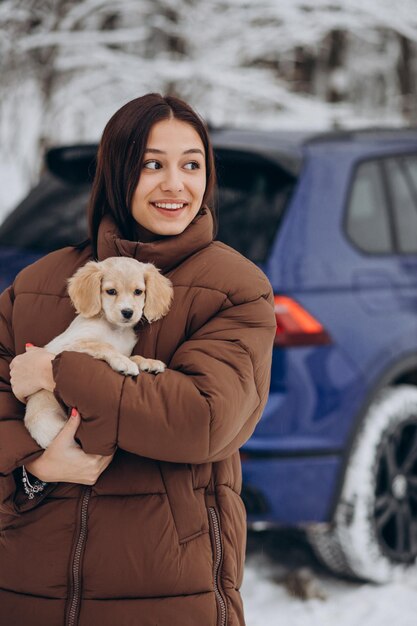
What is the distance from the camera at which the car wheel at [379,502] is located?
A: 3.69m

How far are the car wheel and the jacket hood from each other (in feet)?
6.17

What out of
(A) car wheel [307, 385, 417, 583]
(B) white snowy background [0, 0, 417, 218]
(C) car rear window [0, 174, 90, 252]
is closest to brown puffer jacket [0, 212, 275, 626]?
(A) car wheel [307, 385, 417, 583]

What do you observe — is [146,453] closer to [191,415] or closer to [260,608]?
[191,415]

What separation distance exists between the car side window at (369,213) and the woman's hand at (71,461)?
2.21m

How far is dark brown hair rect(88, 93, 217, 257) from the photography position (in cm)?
202

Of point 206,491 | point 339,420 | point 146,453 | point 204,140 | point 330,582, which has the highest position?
point 204,140

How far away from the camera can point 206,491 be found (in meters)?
1.96

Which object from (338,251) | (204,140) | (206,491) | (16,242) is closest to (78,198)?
(16,242)

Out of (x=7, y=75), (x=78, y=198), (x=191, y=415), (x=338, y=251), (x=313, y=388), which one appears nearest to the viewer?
(x=191, y=415)

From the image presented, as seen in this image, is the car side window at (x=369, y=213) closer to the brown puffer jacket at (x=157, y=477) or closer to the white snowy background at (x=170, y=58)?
the white snowy background at (x=170, y=58)

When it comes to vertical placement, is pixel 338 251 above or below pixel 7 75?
below

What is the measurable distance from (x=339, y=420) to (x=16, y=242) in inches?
64.0

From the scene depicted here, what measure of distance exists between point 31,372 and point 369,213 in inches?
94.8

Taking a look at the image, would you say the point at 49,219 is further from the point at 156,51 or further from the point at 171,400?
the point at 156,51
